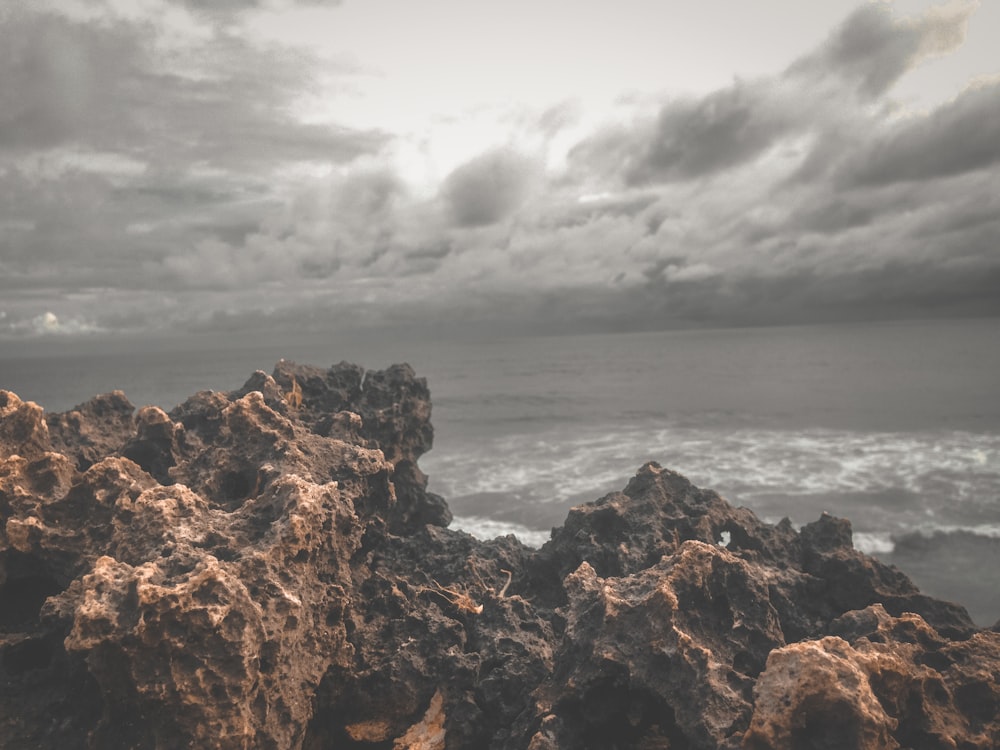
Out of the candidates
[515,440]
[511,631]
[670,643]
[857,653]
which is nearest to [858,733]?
[857,653]

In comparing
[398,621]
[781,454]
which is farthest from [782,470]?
[398,621]

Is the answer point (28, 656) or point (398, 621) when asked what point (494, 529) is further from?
point (28, 656)

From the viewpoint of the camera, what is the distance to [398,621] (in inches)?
336

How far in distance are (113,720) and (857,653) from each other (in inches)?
263

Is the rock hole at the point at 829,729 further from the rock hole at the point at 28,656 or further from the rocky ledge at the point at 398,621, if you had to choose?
the rock hole at the point at 28,656

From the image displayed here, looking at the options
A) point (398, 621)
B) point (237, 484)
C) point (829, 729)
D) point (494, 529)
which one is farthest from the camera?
point (494, 529)

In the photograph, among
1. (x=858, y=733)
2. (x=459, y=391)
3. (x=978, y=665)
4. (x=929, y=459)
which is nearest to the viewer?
(x=858, y=733)

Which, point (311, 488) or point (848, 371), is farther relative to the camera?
point (848, 371)

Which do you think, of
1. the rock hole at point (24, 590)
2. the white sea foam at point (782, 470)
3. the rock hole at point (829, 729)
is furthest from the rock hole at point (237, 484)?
the white sea foam at point (782, 470)

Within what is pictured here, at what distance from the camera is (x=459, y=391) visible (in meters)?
94.1

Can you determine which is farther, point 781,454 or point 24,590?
point 781,454

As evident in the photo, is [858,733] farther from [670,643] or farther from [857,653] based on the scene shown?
[670,643]

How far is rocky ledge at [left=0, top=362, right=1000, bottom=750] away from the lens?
523cm

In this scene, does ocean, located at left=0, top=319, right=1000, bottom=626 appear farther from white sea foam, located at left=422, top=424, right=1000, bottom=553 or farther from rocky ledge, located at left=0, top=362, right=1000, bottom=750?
rocky ledge, located at left=0, top=362, right=1000, bottom=750
